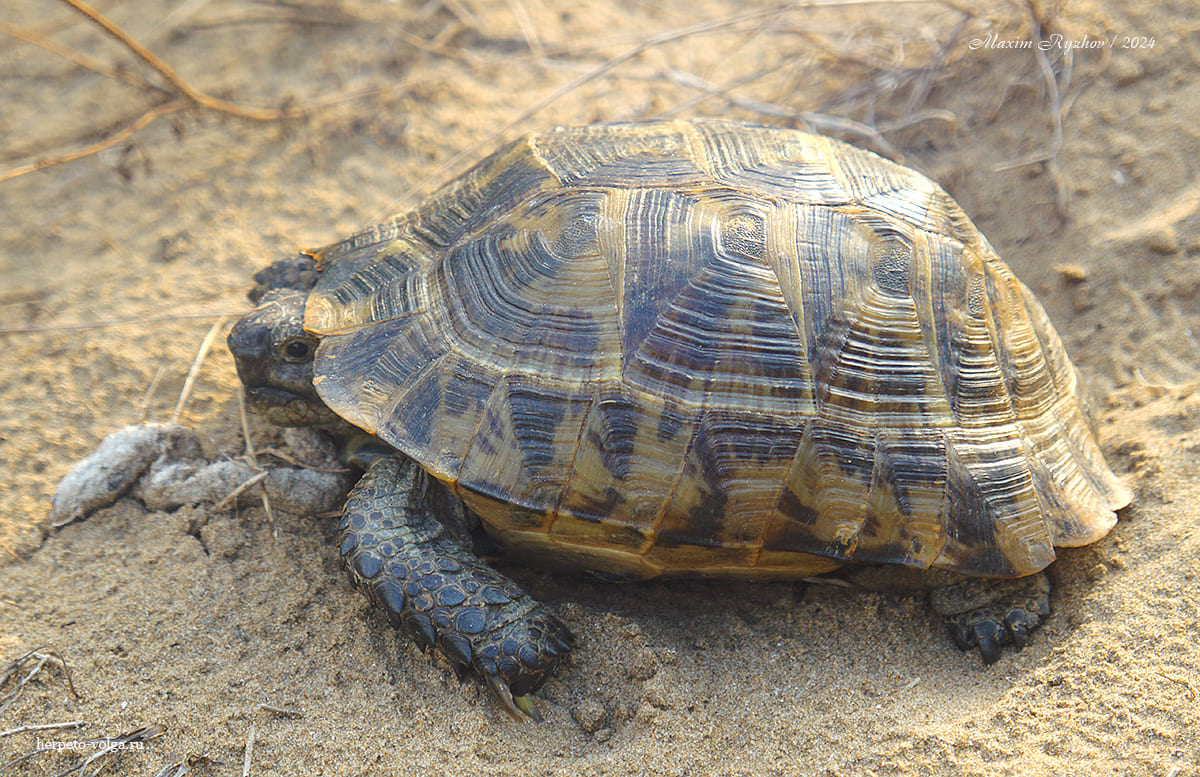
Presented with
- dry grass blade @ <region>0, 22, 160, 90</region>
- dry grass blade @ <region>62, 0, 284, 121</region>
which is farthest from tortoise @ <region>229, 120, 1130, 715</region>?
dry grass blade @ <region>0, 22, 160, 90</region>

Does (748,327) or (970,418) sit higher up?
(748,327)

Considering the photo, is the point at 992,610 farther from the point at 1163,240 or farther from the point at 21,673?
the point at 21,673

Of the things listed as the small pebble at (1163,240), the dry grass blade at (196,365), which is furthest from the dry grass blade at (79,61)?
the small pebble at (1163,240)

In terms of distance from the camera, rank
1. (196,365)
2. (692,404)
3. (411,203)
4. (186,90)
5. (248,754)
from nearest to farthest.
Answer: (248,754) < (692,404) < (196,365) < (411,203) < (186,90)

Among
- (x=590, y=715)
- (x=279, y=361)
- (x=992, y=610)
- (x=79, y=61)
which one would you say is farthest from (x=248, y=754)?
(x=79, y=61)

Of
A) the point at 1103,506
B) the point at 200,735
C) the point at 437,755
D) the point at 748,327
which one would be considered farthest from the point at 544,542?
the point at 1103,506

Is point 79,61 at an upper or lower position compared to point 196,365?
upper

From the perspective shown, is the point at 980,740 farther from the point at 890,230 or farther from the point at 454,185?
the point at 454,185
